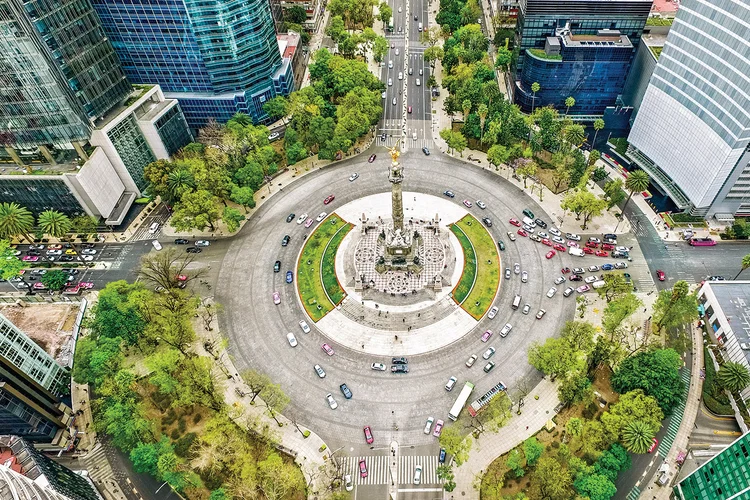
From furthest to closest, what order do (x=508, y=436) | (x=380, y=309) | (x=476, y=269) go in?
(x=476, y=269), (x=380, y=309), (x=508, y=436)

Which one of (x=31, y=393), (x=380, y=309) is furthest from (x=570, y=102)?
(x=31, y=393)

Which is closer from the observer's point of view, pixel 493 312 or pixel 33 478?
pixel 33 478

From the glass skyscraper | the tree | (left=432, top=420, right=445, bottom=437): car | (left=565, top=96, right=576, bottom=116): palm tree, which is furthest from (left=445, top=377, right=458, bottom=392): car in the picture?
the glass skyscraper

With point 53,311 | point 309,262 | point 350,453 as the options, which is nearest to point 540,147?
point 309,262

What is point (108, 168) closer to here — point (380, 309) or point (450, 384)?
point (380, 309)

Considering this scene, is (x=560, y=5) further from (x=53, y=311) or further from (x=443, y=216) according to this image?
(x=53, y=311)

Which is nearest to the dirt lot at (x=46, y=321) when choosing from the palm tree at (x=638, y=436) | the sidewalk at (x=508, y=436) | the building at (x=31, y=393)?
the building at (x=31, y=393)
